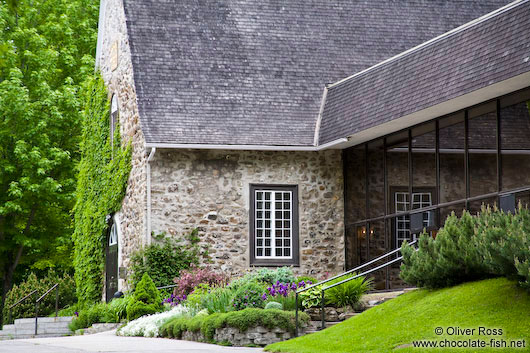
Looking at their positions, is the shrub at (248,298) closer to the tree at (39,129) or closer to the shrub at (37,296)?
the shrub at (37,296)

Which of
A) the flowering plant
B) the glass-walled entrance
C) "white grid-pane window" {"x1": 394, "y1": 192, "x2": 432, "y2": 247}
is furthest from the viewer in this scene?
"white grid-pane window" {"x1": 394, "y1": 192, "x2": 432, "y2": 247}

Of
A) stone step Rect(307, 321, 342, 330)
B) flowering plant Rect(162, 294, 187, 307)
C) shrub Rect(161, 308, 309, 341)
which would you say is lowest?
stone step Rect(307, 321, 342, 330)

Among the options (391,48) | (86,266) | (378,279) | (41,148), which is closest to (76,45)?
(41,148)

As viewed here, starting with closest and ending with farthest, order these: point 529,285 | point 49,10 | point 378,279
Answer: point 529,285 < point 378,279 < point 49,10

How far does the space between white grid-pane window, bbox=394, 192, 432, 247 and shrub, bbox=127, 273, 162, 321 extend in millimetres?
5349

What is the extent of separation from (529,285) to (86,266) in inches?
618

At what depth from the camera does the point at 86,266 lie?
78.6 feet

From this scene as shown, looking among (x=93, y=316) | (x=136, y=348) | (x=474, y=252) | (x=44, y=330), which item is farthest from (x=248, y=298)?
(x=44, y=330)

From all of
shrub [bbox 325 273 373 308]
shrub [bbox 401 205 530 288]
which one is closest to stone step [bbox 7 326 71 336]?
shrub [bbox 325 273 373 308]

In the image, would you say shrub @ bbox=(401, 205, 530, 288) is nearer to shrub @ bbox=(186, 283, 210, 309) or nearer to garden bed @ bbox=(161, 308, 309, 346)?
garden bed @ bbox=(161, 308, 309, 346)

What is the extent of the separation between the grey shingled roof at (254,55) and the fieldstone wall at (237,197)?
0.66 meters

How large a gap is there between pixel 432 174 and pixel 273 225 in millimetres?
4192

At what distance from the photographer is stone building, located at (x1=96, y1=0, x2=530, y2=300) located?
18.2 metres

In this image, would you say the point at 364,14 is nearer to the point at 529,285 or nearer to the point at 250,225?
the point at 250,225
